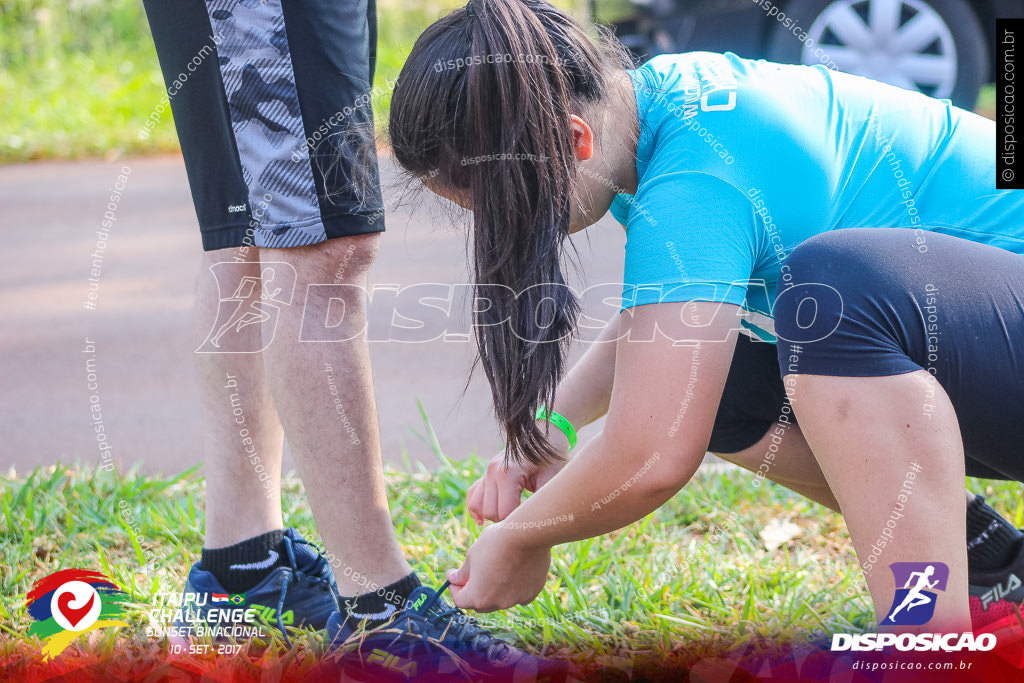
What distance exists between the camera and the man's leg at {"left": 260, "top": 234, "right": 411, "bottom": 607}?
145cm

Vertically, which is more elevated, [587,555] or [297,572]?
[297,572]

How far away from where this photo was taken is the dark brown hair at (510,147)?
1.17 meters

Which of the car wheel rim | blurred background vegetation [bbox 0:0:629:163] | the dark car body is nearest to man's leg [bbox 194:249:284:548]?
the dark car body

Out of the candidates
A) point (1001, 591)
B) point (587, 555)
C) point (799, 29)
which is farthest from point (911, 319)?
point (799, 29)

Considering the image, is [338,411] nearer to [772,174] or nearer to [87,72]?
[772,174]

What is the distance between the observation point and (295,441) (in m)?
1.48

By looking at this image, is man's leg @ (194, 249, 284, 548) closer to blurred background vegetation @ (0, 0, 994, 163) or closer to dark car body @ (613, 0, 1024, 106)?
dark car body @ (613, 0, 1024, 106)

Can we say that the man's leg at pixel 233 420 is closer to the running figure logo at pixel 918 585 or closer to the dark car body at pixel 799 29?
the running figure logo at pixel 918 585

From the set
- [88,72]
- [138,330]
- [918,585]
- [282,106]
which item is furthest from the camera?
[88,72]

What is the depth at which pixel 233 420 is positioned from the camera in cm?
162

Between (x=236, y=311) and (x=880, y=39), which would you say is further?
(x=880, y=39)

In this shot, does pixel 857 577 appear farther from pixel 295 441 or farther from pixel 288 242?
pixel 288 242

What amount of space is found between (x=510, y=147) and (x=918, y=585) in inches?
27.3

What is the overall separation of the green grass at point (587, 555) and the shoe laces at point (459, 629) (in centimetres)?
10
